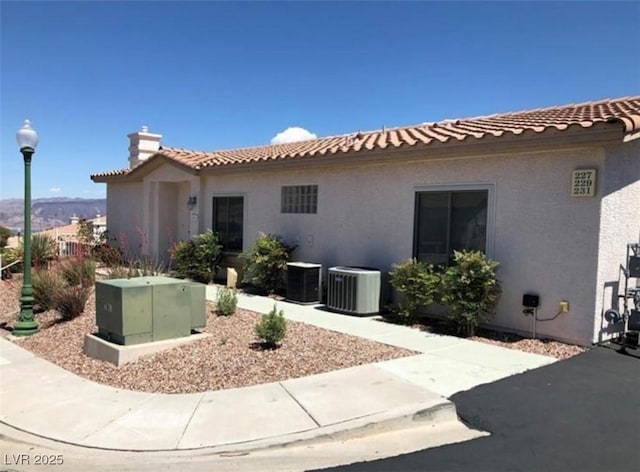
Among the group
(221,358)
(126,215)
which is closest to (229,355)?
(221,358)

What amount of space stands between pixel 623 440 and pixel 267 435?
3.03 meters

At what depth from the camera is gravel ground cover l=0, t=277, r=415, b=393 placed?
19.1 feet

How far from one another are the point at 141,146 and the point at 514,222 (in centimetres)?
1663

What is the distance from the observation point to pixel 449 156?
28.3 ft

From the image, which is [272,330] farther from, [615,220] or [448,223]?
[615,220]

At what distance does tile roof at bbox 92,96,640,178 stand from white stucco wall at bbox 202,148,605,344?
1.43 ft

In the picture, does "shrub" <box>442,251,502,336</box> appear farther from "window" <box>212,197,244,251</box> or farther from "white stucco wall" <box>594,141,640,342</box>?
"window" <box>212,197,244,251</box>

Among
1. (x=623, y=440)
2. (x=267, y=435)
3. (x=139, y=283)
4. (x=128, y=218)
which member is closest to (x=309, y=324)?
(x=139, y=283)

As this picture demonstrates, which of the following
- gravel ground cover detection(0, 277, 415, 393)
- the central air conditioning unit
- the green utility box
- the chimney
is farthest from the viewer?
the chimney

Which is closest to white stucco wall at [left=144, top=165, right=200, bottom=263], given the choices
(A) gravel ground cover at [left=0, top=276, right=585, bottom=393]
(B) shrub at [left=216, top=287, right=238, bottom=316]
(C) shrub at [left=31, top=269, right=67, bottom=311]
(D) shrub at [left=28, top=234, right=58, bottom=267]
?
(D) shrub at [left=28, top=234, right=58, bottom=267]

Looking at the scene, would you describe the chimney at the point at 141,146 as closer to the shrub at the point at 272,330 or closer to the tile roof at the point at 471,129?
the tile roof at the point at 471,129

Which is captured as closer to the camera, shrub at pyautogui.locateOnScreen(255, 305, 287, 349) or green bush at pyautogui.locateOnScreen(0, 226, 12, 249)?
shrub at pyautogui.locateOnScreen(255, 305, 287, 349)

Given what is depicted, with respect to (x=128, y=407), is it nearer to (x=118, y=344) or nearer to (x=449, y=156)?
(x=118, y=344)

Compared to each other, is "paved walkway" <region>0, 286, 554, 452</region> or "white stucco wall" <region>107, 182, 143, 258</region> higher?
"white stucco wall" <region>107, 182, 143, 258</region>
